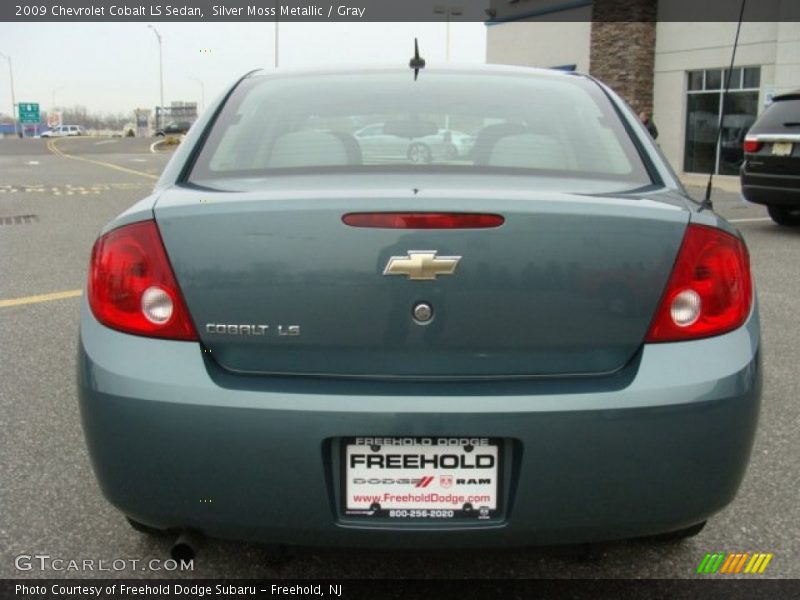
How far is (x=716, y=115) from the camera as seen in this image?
20.5 meters

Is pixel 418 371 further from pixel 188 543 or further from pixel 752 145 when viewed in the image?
pixel 752 145

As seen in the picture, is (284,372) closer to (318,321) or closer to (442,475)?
(318,321)

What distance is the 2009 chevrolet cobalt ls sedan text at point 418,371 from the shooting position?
188 cm

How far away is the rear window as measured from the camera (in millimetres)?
9469

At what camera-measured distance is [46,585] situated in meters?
2.36

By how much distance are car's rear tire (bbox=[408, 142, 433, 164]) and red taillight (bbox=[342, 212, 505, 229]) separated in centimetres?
58

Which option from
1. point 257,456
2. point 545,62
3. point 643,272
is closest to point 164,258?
point 257,456

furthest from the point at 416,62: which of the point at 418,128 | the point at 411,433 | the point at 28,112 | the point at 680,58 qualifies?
the point at 28,112

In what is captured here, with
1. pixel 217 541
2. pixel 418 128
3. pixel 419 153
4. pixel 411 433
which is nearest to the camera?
pixel 411 433

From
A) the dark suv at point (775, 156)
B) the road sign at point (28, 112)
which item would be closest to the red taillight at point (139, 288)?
the dark suv at point (775, 156)

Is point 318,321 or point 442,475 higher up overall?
point 318,321

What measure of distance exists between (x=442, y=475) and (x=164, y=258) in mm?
795

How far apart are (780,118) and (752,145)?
0.44 meters

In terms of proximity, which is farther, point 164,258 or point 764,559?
point 764,559
